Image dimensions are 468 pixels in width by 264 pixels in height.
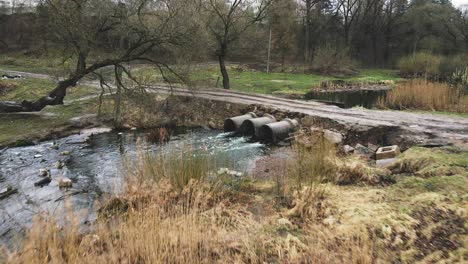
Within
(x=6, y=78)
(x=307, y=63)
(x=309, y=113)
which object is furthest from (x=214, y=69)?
(x=309, y=113)

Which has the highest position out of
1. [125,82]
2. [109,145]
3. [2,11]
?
[2,11]

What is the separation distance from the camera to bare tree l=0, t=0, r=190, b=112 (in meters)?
13.4

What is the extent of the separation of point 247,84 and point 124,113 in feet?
42.7

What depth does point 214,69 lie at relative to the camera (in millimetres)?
34375

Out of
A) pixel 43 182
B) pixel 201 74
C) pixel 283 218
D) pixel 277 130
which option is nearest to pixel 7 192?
pixel 43 182

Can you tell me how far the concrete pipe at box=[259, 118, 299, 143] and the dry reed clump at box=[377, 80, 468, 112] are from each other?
6.88 metres

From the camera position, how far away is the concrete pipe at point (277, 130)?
12.5 metres

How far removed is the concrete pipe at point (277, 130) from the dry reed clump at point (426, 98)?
6883mm

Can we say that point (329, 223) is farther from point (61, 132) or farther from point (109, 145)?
point (61, 132)

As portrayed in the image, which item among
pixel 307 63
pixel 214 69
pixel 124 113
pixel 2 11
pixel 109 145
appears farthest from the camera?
pixel 307 63

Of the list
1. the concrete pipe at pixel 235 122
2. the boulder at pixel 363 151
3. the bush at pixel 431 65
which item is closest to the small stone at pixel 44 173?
the concrete pipe at pixel 235 122

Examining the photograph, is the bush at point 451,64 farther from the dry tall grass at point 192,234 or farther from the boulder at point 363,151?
the dry tall grass at point 192,234

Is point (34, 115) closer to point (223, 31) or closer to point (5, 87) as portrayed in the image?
point (5, 87)

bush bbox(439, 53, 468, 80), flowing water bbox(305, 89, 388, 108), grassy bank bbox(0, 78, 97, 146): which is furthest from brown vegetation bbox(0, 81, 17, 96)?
bush bbox(439, 53, 468, 80)
